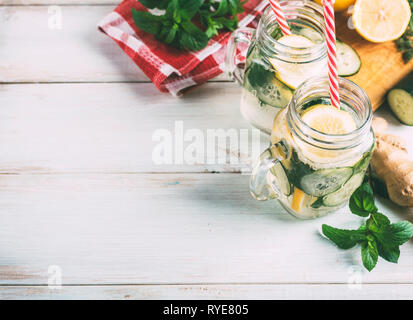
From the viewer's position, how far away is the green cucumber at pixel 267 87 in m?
0.82

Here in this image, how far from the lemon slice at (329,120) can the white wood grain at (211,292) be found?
0.28 metres

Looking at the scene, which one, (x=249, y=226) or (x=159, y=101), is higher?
(x=159, y=101)

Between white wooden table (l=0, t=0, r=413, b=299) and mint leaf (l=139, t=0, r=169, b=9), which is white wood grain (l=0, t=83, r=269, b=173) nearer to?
white wooden table (l=0, t=0, r=413, b=299)

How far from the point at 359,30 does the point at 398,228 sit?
43cm

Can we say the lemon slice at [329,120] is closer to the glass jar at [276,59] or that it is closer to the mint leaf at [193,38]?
the glass jar at [276,59]

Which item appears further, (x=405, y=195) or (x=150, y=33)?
(x=150, y=33)

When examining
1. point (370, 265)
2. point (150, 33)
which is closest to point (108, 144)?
point (150, 33)

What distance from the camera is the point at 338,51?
3.05ft

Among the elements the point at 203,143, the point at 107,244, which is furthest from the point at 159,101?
the point at 107,244

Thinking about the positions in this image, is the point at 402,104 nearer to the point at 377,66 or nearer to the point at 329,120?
the point at 377,66

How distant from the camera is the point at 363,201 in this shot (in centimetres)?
80
